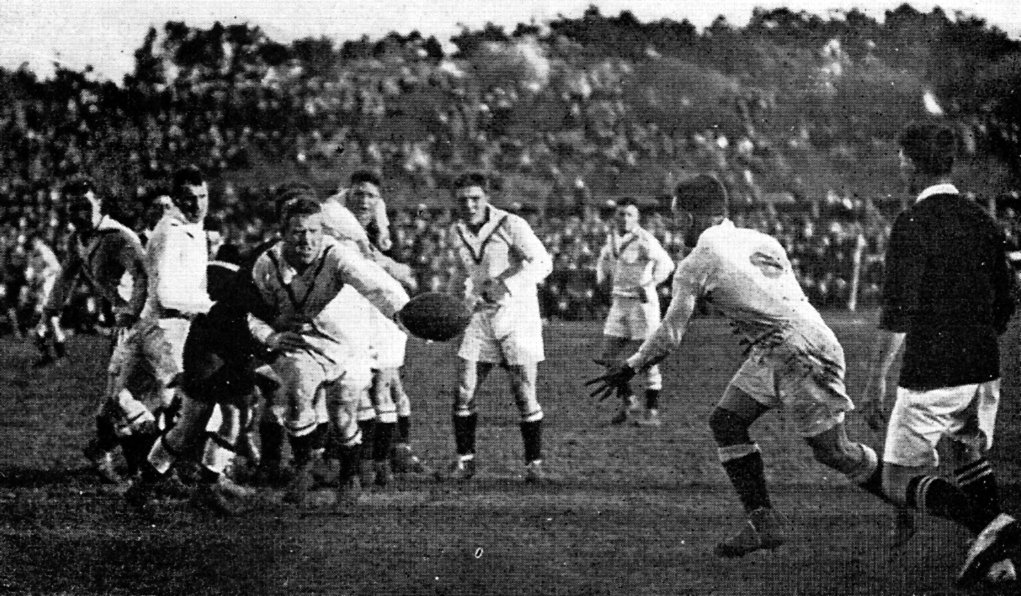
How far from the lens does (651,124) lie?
25.4 m

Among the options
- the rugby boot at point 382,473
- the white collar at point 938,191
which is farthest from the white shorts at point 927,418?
the rugby boot at point 382,473

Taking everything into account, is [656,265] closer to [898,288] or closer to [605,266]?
[605,266]

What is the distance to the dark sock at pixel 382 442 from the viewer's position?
809cm

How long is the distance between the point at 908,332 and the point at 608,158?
19.7 m

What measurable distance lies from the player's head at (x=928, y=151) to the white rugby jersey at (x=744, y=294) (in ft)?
2.54

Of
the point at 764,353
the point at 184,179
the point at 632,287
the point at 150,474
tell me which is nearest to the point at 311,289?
the point at 184,179

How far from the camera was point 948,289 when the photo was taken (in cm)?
518

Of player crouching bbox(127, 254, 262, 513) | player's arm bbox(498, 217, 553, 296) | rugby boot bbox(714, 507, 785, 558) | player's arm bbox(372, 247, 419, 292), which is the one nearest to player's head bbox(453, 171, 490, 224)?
player's arm bbox(498, 217, 553, 296)

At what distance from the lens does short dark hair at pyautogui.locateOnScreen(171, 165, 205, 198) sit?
24.0 feet

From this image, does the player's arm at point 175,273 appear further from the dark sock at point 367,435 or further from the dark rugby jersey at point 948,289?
the dark rugby jersey at point 948,289

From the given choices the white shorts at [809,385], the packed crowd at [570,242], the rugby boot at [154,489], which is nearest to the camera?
the white shorts at [809,385]

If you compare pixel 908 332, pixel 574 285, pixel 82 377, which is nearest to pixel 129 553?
pixel 908 332

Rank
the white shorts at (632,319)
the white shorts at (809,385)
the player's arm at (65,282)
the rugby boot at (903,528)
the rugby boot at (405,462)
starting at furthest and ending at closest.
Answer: the white shorts at (632,319) < the rugby boot at (405,462) < the player's arm at (65,282) < the rugby boot at (903,528) < the white shorts at (809,385)

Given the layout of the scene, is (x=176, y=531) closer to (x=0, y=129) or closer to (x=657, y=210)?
(x=0, y=129)
